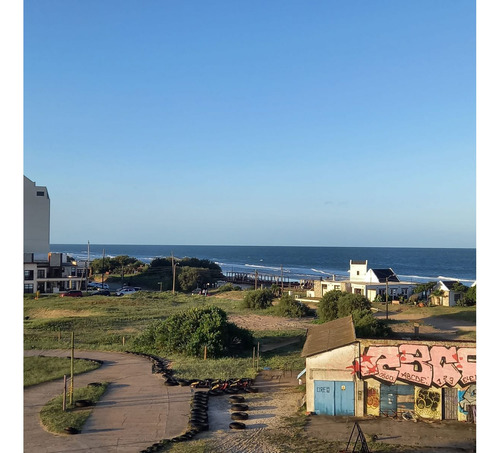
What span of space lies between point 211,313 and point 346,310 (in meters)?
16.6

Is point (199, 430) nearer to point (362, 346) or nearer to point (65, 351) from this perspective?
point (362, 346)

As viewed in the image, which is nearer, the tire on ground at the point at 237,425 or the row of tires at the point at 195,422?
the row of tires at the point at 195,422

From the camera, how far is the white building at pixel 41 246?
6506cm

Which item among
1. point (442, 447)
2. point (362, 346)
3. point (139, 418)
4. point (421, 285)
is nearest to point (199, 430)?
point (139, 418)

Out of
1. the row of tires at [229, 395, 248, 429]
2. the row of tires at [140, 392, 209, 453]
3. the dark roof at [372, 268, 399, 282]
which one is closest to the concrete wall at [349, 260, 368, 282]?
the dark roof at [372, 268, 399, 282]

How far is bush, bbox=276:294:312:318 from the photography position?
48.6 metres

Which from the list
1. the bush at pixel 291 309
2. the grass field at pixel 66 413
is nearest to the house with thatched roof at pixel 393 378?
the grass field at pixel 66 413

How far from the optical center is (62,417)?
18.0 meters

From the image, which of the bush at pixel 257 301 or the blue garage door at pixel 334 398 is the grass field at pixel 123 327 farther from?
the blue garage door at pixel 334 398

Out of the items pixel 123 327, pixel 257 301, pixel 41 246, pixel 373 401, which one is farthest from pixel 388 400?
pixel 41 246

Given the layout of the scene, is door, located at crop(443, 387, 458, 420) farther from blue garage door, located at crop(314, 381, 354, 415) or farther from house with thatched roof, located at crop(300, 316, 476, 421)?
blue garage door, located at crop(314, 381, 354, 415)

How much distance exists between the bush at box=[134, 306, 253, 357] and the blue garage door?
12.6 meters

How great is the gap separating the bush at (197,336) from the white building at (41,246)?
123 ft
